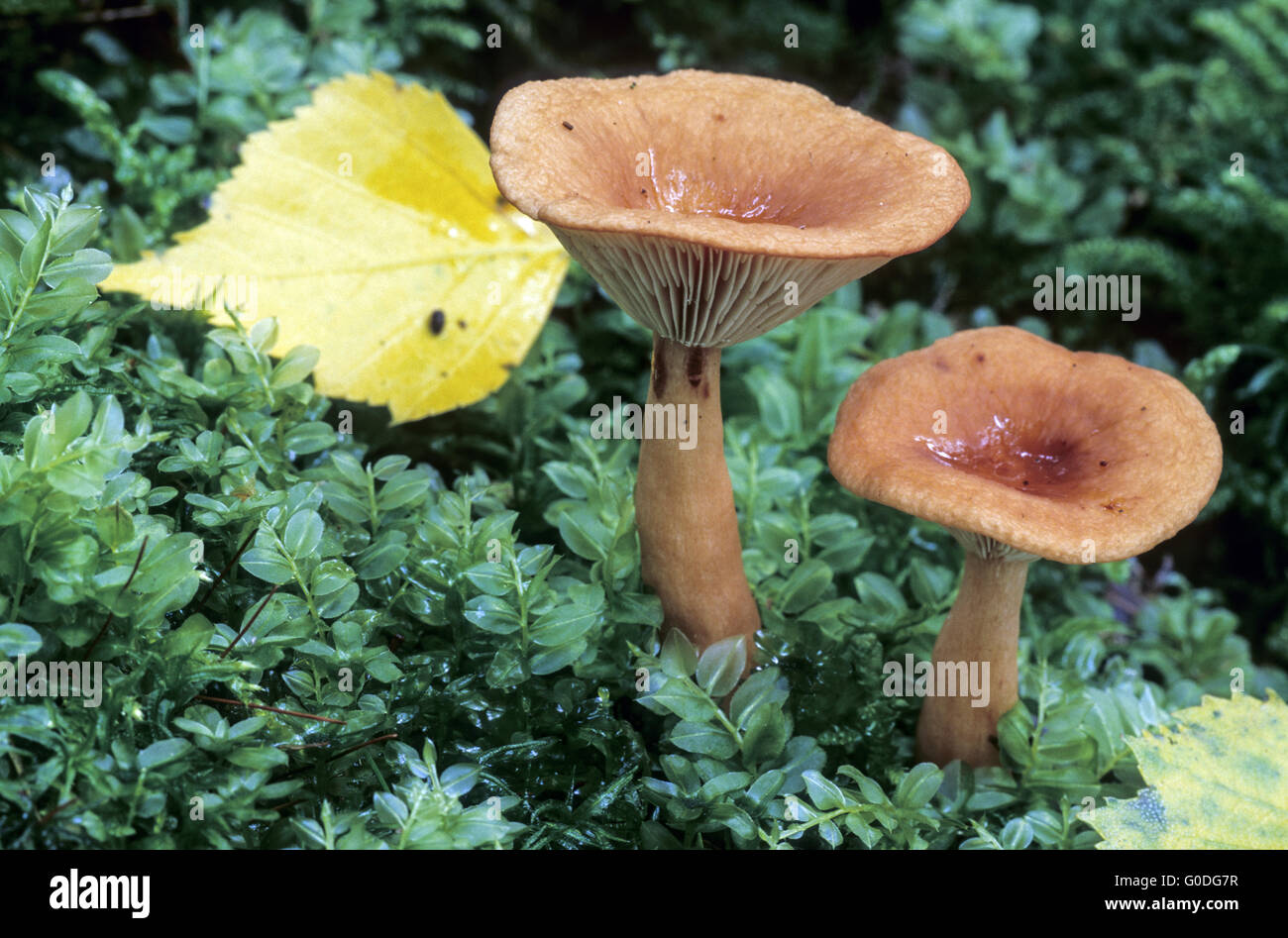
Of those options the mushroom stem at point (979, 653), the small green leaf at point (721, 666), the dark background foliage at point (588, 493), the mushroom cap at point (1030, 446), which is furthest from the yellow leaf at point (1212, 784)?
the small green leaf at point (721, 666)

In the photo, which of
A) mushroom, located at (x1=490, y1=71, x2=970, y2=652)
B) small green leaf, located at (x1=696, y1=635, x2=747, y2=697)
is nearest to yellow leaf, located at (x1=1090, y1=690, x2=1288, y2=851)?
small green leaf, located at (x1=696, y1=635, x2=747, y2=697)

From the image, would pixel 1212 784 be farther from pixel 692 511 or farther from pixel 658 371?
pixel 658 371

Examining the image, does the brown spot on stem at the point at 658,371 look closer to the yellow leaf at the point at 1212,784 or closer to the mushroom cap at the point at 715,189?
the mushroom cap at the point at 715,189

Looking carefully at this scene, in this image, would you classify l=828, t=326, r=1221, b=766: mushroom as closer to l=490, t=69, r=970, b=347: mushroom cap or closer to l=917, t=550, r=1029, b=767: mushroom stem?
l=917, t=550, r=1029, b=767: mushroom stem

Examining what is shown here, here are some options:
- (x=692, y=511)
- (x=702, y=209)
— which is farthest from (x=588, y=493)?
(x=702, y=209)

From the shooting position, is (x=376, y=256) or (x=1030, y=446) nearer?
(x=1030, y=446)
